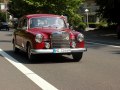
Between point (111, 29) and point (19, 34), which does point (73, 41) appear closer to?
point (19, 34)

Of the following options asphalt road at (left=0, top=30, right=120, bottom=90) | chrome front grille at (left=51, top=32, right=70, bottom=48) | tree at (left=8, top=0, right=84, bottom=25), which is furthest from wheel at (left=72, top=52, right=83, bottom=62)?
tree at (left=8, top=0, right=84, bottom=25)

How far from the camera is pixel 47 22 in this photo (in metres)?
15.7

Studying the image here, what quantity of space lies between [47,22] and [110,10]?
28.8 meters

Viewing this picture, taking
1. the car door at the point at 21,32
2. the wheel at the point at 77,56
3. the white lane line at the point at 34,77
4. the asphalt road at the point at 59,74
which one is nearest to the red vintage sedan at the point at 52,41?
the wheel at the point at 77,56

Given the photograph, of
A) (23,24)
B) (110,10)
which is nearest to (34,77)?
(23,24)

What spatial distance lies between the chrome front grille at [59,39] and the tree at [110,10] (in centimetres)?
2606

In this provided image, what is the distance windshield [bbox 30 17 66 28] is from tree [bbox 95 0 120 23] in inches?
970

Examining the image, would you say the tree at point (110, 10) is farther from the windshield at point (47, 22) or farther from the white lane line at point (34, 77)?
the white lane line at point (34, 77)

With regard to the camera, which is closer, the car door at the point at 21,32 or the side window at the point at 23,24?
the car door at the point at 21,32

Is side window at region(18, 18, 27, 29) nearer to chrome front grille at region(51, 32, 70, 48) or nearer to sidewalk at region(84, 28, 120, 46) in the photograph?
chrome front grille at region(51, 32, 70, 48)

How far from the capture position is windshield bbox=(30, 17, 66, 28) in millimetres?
15617

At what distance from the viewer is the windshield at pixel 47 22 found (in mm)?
15617

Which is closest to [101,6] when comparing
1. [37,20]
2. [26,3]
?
[26,3]

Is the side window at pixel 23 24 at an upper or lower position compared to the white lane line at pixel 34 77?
upper
